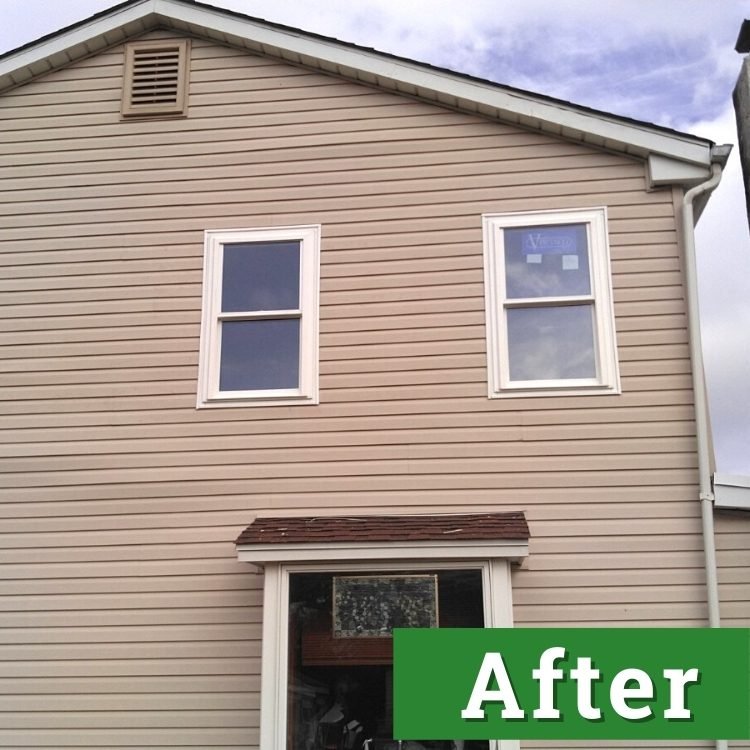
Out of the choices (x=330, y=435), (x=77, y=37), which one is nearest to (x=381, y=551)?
(x=330, y=435)

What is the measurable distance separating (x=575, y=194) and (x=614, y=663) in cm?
376

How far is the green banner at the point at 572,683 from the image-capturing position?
6.16 m

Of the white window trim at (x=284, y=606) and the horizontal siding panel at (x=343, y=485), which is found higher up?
the horizontal siding panel at (x=343, y=485)

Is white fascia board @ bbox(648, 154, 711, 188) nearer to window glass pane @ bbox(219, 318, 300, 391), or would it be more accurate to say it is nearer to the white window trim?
window glass pane @ bbox(219, 318, 300, 391)

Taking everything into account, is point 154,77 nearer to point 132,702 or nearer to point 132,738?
point 132,702

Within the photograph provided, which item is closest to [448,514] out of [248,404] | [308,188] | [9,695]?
[248,404]

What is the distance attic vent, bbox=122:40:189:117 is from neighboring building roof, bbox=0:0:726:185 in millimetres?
202

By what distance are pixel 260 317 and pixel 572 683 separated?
3796 millimetres

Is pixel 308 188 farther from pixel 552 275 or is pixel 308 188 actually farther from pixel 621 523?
pixel 621 523

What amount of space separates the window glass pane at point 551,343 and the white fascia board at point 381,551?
1.53 m

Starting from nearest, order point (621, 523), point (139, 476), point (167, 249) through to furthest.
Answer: point (621, 523) → point (139, 476) → point (167, 249)

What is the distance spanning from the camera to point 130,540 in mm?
7477

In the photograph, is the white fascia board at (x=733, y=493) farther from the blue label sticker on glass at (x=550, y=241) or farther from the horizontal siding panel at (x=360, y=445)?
the blue label sticker on glass at (x=550, y=241)

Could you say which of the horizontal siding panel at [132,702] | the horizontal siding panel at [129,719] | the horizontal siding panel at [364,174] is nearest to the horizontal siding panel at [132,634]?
the horizontal siding panel at [132,702]
